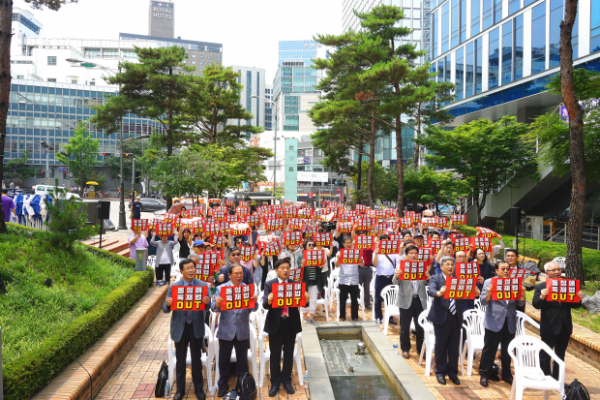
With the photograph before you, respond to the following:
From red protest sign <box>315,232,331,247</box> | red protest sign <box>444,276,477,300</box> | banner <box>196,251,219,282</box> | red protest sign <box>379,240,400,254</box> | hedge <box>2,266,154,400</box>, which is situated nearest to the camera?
hedge <box>2,266,154,400</box>

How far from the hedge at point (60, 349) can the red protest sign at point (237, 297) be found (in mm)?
2157

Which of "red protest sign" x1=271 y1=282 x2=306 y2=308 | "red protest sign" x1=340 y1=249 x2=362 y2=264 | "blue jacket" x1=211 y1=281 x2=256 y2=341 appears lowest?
"blue jacket" x1=211 y1=281 x2=256 y2=341

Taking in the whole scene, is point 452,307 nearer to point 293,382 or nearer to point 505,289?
point 505,289

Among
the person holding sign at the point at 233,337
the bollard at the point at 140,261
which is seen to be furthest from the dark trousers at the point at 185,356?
the bollard at the point at 140,261

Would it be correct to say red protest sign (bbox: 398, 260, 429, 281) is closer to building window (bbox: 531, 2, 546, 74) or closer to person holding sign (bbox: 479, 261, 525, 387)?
person holding sign (bbox: 479, 261, 525, 387)

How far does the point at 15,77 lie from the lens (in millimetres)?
69562

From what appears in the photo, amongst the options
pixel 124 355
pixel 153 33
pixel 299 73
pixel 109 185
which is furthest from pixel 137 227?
pixel 153 33

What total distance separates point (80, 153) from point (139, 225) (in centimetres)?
5332

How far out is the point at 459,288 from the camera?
20.1ft

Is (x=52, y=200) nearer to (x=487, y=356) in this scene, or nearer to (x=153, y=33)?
(x=487, y=356)

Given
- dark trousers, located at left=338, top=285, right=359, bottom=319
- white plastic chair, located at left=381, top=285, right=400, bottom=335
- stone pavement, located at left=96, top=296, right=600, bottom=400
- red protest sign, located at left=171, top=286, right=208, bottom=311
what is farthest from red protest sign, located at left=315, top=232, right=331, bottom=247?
red protest sign, located at left=171, top=286, right=208, bottom=311

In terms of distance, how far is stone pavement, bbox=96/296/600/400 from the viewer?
5.80 m

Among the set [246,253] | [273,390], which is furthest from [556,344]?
[246,253]

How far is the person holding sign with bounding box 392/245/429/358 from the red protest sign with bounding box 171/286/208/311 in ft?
10.2
